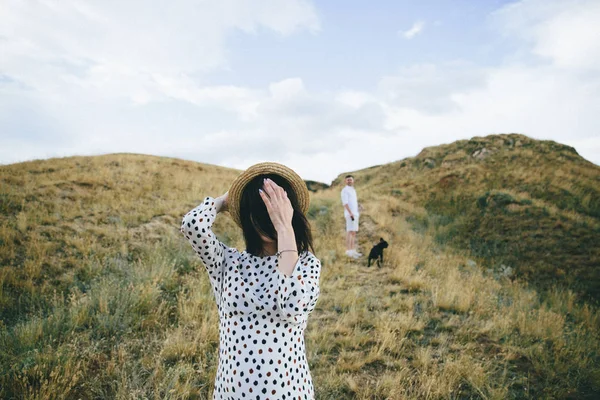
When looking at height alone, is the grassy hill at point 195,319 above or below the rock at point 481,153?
below

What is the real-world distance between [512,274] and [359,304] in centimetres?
619

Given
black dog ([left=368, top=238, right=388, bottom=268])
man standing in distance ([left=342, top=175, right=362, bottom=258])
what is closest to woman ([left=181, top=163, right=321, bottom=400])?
black dog ([left=368, top=238, right=388, bottom=268])

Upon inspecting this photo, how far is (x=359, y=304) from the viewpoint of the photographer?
18.6 feet

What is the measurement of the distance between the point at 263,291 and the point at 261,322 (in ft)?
0.52

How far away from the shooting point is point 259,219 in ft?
5.84

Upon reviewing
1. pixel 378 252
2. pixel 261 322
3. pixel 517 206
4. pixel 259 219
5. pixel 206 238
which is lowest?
pixel 378 252

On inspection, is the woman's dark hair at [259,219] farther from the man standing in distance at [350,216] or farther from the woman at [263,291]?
the man standing in distance at [350,216]

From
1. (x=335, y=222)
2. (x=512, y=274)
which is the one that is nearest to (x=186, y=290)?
(x=335, y=222)

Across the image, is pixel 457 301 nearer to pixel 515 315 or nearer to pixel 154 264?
pixel 515 315

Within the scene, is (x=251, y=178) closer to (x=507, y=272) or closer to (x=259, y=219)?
(x=259, y=219)

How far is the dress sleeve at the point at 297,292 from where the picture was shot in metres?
1.49

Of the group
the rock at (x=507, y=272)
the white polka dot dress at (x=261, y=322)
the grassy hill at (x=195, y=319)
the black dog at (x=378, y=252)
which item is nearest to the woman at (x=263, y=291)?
the white polka dot dress at (x=261, y=322)

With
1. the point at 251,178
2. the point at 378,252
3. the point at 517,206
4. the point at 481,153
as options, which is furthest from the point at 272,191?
the point at 481,153

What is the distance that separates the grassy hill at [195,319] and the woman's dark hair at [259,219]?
2.36m
